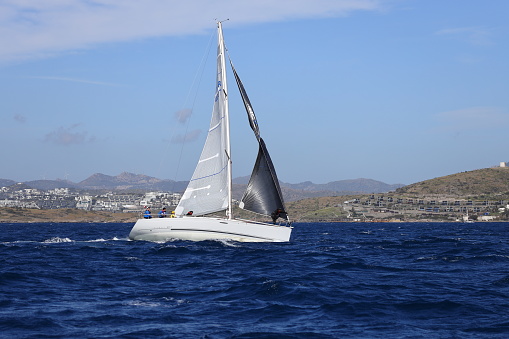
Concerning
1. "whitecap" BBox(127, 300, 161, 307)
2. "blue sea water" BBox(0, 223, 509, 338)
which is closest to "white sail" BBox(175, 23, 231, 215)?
"blue sea water" BBox(0, 223, 509, 338)

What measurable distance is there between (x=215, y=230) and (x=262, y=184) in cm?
455

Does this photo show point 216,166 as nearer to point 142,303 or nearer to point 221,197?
point 221,197

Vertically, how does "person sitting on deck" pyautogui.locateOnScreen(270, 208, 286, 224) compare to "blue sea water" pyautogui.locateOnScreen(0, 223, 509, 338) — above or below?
above

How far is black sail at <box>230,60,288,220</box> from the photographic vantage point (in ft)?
147

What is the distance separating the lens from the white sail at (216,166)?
46250mm

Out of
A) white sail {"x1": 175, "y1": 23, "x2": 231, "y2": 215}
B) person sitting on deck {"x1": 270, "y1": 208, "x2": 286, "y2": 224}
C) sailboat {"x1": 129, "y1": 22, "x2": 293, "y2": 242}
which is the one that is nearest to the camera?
sailboat {"x1": 129, "y1": 22, "x2": 293, "y2": 242}

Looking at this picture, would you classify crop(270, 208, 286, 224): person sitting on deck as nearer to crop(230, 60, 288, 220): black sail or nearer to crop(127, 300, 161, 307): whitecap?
Result: crop(230, 60, 288, 220): black sail

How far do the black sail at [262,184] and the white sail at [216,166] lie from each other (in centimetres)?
187

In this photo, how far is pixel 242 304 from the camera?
21.4 m

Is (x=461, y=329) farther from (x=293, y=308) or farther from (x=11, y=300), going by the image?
(x=11, y=300)

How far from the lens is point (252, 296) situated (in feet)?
75.6

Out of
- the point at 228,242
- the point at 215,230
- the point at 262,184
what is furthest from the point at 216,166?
the point at 228,242

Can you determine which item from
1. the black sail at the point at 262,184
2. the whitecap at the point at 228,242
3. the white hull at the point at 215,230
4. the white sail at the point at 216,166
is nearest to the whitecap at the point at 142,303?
the whitecap at the point at 228,242

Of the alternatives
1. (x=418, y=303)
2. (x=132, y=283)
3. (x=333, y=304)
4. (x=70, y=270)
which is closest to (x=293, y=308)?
(x=333, y=304)
